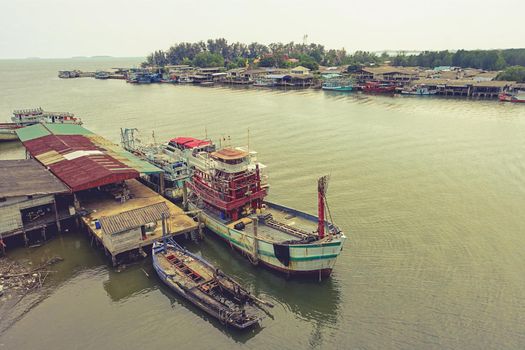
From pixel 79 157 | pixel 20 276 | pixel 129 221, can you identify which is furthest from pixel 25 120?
pixel 129 221

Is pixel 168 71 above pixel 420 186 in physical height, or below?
above

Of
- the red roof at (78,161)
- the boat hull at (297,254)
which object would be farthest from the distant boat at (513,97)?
the red roof at (78,161)

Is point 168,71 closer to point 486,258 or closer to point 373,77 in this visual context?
point 373,77

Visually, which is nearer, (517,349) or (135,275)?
(517,349)

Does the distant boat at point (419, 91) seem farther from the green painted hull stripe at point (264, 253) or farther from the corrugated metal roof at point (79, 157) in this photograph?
the green painted hull stripe at point (264, 253)

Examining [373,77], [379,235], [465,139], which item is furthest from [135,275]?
[373,77]

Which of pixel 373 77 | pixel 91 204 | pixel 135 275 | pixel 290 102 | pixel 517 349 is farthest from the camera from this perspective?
pixel 373 77

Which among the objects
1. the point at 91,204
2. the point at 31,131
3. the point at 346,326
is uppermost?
the point at 31,131
